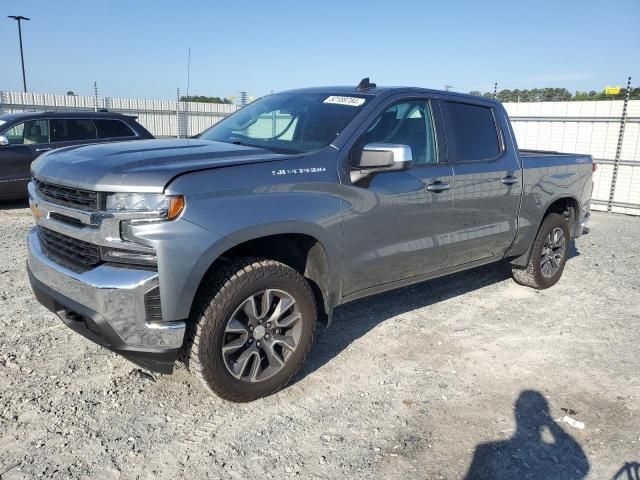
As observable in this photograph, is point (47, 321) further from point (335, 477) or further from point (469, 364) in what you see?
point (469, 364)

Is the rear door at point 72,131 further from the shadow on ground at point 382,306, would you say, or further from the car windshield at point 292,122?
the shadow on ground at point 382,306

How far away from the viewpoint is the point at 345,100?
3939mm

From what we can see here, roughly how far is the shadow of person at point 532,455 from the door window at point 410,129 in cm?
197

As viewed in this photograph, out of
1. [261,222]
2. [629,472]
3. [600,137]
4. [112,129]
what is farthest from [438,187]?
[600,137]

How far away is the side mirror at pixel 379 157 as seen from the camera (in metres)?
3.38

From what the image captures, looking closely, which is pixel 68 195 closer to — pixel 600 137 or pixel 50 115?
pixel 50 115

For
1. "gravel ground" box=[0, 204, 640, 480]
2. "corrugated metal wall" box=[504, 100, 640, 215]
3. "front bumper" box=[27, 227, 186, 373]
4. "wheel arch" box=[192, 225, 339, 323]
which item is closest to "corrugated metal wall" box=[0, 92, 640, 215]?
"corrugated metal wall" box=[504, 100, 640, 215]

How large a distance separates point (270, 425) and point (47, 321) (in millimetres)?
2254

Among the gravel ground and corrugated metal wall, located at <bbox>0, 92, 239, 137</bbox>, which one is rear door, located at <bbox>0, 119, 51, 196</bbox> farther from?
corrugated metal wall, located at <bbox>0, 92, 239, 137</bbox>

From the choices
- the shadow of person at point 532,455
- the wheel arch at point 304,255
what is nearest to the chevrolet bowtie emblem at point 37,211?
the wheel arch at point 304,255

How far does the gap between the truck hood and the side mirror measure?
508 millimetres

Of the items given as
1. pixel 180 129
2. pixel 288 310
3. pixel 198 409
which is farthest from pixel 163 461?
pixel 180 129

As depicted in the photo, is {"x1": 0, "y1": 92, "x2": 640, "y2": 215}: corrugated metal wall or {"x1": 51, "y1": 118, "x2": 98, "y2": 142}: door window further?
{"x1": 0, "y1": 92, "x2": 640, "y2": 215}: corrugated metal wall

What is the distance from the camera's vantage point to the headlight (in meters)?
A: 2.66
